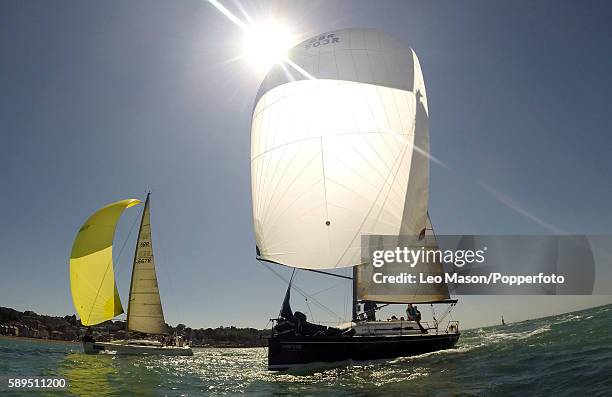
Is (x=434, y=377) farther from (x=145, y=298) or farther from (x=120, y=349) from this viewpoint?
(x=145, y=298)

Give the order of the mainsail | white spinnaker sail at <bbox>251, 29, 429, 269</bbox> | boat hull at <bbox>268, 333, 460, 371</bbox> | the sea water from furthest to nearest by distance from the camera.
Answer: the mainsail
white spinnaker sail at <bbox>251, 29, 429, 269</bbox>
boat hull at <bbox>268, 333, 460, 371</bbox>
the sea water

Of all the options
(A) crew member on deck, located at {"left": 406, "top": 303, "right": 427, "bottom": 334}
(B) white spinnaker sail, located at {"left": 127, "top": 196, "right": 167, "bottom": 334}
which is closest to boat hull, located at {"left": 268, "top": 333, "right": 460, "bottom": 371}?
(A) crew member on deck, located at {"left": 406, "top": 303, "right": 427, "bottom": 334}

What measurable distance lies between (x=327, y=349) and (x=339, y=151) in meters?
11.3

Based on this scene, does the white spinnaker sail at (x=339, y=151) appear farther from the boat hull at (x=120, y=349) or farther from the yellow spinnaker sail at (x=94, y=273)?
the yellow spinnaker sail at (x=94, y=273)

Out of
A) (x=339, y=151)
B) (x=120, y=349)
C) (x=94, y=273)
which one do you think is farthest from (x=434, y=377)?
(x=94, y=273)

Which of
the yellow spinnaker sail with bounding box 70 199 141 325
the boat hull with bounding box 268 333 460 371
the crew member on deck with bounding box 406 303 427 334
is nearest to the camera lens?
the boat hull with bounding box 268 333 460 371

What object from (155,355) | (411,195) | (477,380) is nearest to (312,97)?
(411,195)

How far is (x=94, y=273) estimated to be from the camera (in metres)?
41.9

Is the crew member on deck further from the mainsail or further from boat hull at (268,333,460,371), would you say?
boat hull at (268,333,460,371)

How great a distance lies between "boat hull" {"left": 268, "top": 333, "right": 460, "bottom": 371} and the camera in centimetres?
2439

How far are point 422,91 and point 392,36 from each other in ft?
14.9

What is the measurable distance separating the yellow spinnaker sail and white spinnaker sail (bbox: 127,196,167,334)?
5.95ft

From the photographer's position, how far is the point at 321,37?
3212 centimetres

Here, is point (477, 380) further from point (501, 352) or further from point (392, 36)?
point (392, 36)
